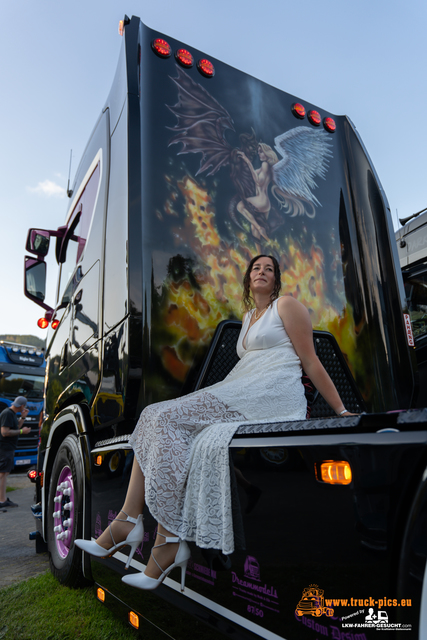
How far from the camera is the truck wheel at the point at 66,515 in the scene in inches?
103

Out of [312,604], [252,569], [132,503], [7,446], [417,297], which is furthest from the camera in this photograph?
[7,446]

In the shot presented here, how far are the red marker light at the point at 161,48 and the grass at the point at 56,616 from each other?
120 inches

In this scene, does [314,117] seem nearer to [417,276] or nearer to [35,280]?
[417,276]

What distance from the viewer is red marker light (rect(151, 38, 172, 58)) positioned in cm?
252

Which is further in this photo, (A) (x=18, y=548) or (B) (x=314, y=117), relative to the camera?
(A) (x=18, y=548)

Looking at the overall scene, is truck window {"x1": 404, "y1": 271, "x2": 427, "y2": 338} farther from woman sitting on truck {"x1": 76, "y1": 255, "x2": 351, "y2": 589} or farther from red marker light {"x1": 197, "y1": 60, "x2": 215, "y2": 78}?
red marker light {"x1": 197, "y1": 60, "x2": 215, "y2": 78}

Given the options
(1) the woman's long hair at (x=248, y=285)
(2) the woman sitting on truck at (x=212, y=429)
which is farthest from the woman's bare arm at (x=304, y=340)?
(1) the woman's long hair at (x=248, y=285)

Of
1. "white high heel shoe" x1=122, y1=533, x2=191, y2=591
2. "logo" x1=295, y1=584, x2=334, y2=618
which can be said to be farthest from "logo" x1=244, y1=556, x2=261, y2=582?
"white high heel shoe" x1=122, y1=533, x2=191, y2=591

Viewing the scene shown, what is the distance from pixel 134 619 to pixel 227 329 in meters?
1.41

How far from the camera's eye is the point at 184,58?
2605 mm

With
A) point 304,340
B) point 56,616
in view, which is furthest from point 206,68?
point 56,616

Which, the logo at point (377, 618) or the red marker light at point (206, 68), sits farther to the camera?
the red marker light at point (206, 68)

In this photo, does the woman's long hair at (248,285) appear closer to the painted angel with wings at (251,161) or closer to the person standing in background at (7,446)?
the painted angel with wings at (251,161)

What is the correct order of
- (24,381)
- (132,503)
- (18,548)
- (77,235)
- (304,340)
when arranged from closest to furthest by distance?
(132,503) < (304,340) < (77,235) < (18,548) < (24,381)
